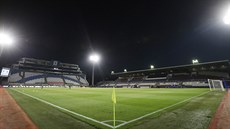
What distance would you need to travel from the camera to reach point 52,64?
295 ft

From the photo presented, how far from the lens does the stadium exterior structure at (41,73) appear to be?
68287mm

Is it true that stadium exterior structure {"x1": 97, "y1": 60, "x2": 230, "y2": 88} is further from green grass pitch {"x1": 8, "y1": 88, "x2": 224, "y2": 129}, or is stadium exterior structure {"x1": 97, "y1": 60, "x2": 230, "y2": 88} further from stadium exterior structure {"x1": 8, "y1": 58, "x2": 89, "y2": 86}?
stadium exterior structure {"x1": 8, "y1": 58, "x2": 89, "y2": 86}

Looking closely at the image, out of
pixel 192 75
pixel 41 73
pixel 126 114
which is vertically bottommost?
pixel 126 114

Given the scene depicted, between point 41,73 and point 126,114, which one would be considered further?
point 41,73

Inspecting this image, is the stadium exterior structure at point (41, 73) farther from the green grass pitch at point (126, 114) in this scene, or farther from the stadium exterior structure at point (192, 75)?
the green grass pitch at point (126, 114)

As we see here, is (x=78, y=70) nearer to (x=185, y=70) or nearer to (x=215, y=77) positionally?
(x=185, y=70)

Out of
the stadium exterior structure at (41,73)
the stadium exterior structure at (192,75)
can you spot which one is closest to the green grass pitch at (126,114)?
the stadium exterior structure at (192,75)

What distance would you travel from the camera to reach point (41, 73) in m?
80.5

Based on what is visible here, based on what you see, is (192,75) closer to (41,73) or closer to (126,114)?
(126,114)

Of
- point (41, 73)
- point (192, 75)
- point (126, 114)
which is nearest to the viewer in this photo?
point (126, 114)

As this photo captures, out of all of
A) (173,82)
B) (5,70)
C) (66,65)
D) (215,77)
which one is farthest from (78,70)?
(215,77)

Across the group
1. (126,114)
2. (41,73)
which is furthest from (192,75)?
(41,73)

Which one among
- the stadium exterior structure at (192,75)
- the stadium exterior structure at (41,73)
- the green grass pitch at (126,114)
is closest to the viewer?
the green grass pitch at (126,114)

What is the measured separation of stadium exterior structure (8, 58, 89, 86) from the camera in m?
68.3
